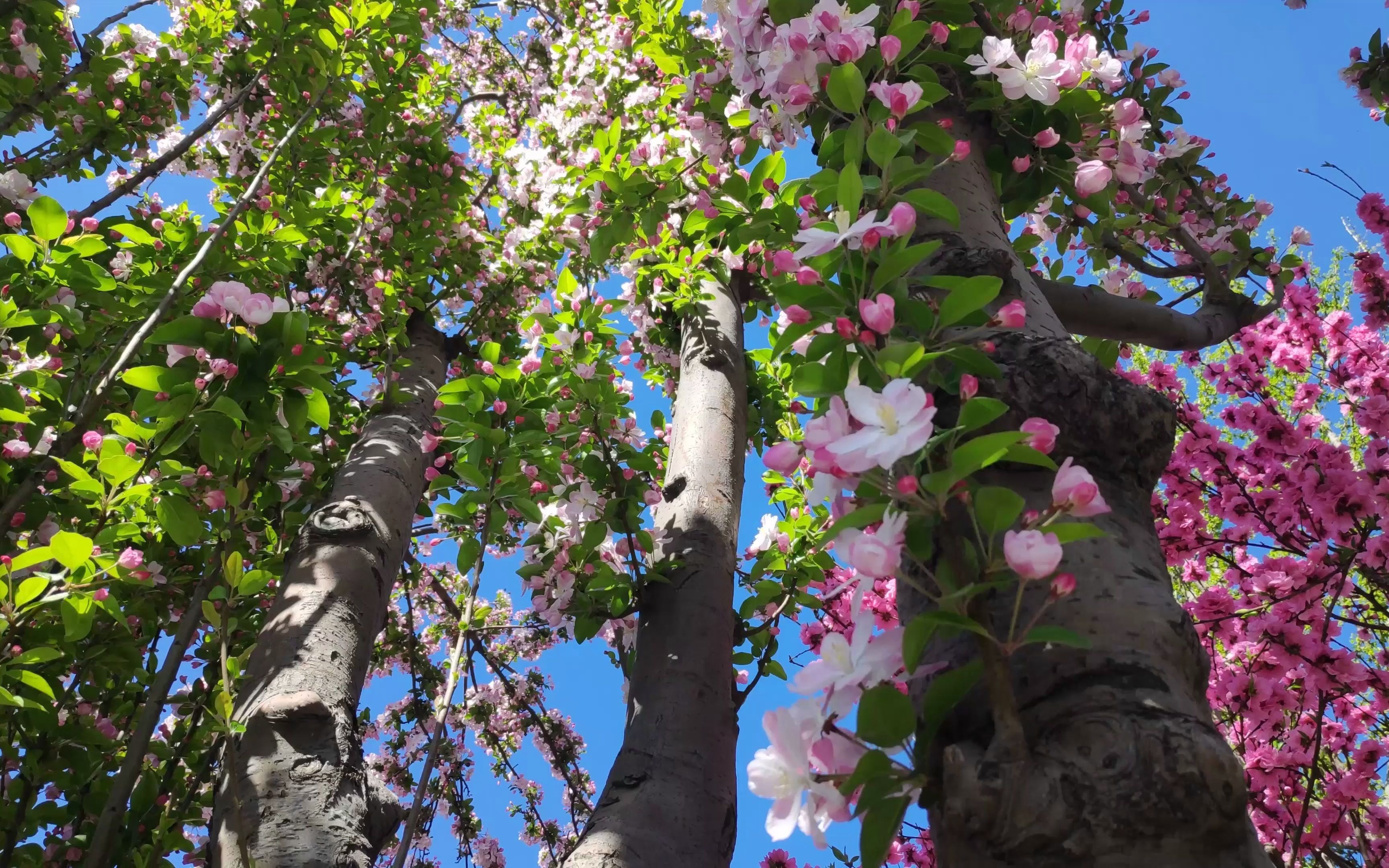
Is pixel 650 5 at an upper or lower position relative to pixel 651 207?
upper

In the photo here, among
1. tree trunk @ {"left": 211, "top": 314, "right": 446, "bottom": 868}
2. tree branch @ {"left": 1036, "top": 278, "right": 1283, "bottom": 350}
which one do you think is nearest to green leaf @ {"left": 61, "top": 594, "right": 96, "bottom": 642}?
tree trunk @ {"left": 211, "top": 314, "right": 446, "bottom": 868}

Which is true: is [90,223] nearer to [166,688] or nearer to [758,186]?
[166,688]

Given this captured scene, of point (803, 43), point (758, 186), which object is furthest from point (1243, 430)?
point (803, 43)

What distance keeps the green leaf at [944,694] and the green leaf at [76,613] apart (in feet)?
4.39

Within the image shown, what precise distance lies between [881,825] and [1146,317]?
146 centimetres

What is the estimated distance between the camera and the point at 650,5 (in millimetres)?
2904

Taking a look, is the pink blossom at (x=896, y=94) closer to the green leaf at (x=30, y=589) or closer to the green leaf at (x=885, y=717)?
the green leaf at (x=885, y=717)

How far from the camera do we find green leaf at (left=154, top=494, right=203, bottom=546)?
1.42 m

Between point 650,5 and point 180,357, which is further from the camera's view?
point 650,5

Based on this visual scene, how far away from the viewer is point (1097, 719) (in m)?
0.64

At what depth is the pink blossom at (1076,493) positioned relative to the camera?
639 mm

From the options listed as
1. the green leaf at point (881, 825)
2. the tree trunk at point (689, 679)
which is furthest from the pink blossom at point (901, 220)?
the tree trunk at point (689, 679)

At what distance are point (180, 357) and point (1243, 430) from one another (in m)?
3.73

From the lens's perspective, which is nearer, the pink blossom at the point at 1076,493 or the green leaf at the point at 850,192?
the pink blossom at the point at 1076,493
